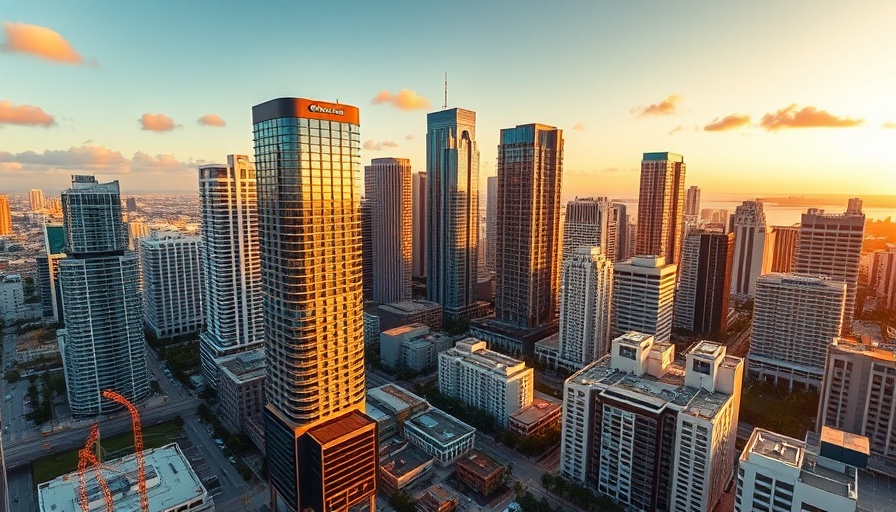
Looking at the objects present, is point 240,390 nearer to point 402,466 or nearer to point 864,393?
point 402,466

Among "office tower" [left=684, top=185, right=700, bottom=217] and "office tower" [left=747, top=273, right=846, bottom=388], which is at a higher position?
"office tower" [left=684, top=185, right=700, bottom=217]

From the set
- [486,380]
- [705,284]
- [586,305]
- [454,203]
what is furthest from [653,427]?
[454,203]

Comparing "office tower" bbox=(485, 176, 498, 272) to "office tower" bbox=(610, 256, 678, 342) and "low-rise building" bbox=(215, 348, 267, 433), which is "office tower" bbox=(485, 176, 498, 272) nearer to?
"office tower" bbox=(610, 256, 678, 342)

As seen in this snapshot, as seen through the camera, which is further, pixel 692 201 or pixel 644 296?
pixel 692 201

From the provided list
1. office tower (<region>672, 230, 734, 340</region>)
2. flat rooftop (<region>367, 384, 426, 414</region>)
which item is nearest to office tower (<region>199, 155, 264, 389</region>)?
flat rooftop (<region>367, 384, 426, 414</region>)

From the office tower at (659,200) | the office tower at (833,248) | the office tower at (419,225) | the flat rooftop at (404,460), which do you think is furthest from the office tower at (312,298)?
the office tower at (419,225)

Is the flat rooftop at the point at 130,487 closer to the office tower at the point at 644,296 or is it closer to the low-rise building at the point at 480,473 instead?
the low-rise building at the point at 480,473

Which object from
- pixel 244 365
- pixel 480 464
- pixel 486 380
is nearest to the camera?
pixel 480 464
